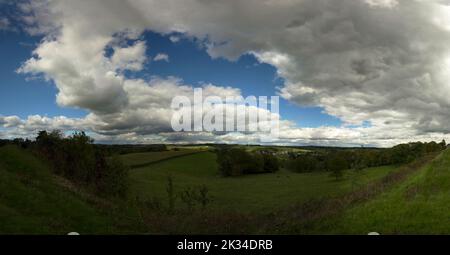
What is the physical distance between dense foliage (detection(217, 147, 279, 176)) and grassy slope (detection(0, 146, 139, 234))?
129 m

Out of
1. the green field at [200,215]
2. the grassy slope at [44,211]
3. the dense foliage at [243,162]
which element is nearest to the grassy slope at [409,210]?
the green field at [200,215]

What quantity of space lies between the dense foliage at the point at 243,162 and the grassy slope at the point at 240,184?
515 centimetres

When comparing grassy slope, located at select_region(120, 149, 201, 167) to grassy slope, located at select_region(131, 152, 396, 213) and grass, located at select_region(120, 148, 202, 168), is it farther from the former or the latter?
grassy slope, located at select_region(131, 152, 396, 213)

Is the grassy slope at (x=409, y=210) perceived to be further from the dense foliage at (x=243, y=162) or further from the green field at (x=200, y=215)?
the dense foliage at (x=243, y=162)

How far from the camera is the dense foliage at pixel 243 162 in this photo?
163750 mm

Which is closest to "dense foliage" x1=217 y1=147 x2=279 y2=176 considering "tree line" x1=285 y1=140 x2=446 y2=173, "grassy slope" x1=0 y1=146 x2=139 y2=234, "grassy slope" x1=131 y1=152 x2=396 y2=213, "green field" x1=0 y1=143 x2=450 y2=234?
"grassy slope" x1=131 y1=152 x2=396 y2=213

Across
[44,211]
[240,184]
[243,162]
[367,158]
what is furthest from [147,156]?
[44,211]

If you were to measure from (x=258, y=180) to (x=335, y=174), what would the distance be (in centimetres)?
2966

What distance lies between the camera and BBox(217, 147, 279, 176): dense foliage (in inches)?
6447

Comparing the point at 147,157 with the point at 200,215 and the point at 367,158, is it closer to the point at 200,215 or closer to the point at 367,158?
the point at 367,158
